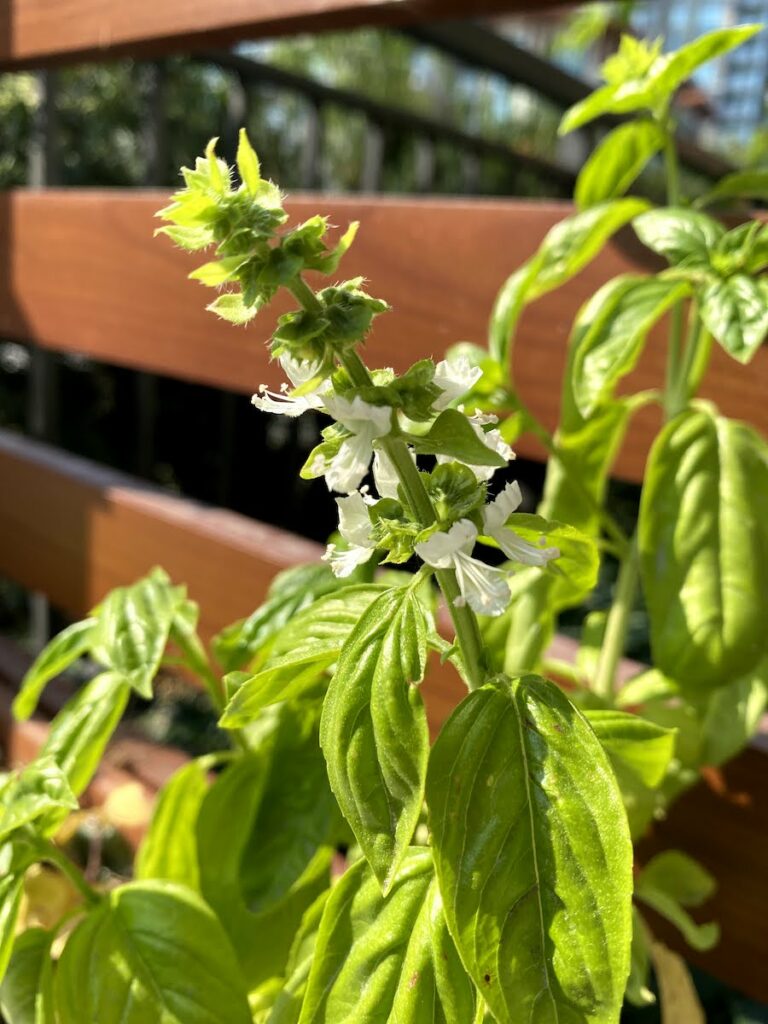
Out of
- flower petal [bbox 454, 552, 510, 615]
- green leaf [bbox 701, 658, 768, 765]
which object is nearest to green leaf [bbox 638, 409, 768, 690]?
green leaf [bbox 701, 658, 768, 765]

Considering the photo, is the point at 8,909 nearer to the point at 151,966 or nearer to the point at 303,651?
the point at 151,966

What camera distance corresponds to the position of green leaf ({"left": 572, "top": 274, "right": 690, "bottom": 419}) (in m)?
0.55

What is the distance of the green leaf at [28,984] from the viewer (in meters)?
0.56

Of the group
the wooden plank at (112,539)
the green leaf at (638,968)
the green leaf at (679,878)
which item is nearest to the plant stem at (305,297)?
the green leaf at (638,968)

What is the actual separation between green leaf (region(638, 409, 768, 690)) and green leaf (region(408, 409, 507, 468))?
24cm

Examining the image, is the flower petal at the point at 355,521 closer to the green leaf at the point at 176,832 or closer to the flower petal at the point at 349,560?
the flower petal at the point at 349,560

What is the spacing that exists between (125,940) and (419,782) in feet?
0.94

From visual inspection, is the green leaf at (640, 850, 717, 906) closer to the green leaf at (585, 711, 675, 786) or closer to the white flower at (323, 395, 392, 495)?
the green leaf at (585, 711, 675, 786)

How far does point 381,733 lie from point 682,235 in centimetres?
36

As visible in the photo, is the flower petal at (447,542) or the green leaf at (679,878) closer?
the flower petal at (447,542)

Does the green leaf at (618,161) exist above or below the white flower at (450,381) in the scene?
above

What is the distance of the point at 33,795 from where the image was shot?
55 centimetres

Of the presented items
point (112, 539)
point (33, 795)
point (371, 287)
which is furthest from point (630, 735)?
point (112, 539)

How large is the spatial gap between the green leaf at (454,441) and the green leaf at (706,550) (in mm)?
243
